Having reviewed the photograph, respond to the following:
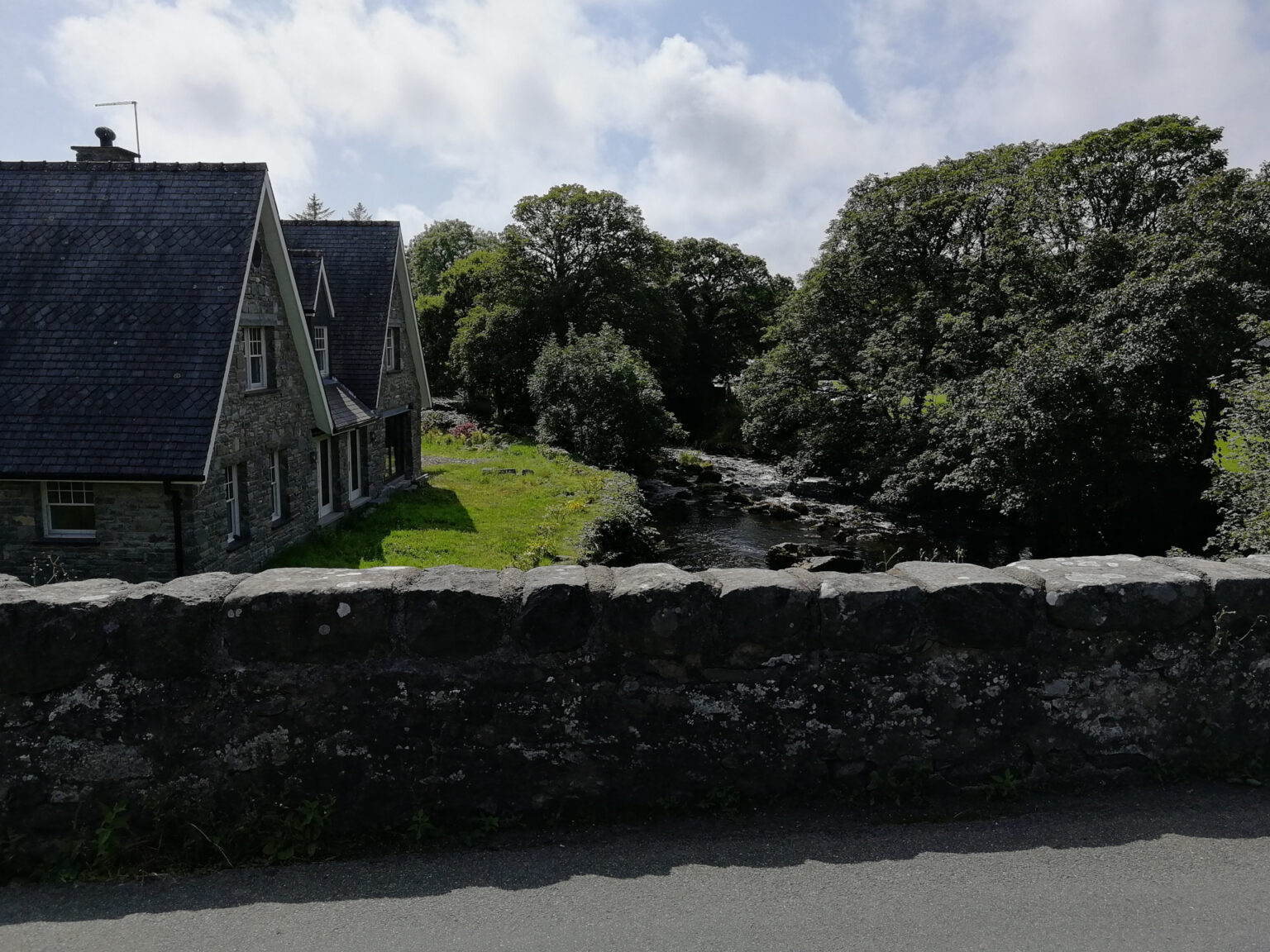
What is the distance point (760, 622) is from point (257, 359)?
57.6 ft

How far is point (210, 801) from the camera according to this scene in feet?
14.7

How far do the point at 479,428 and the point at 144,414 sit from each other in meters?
30.8

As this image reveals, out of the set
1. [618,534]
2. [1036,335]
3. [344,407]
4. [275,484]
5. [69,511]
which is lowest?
[618,534]

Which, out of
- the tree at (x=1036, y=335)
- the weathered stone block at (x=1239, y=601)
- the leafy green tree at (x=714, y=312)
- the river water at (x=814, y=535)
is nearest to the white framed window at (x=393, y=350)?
the river water at (x=814, y=535)

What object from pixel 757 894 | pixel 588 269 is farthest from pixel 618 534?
pixel 588 269

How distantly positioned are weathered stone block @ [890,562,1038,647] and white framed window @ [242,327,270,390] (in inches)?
679

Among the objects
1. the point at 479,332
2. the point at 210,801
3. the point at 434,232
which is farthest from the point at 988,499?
the point at 434,232

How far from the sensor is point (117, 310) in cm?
1745

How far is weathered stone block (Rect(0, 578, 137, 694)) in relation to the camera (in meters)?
4.32

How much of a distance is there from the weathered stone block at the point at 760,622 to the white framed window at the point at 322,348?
23069mm

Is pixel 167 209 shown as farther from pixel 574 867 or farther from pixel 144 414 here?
pixel 574 867

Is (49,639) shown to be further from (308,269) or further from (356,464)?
(356,464)

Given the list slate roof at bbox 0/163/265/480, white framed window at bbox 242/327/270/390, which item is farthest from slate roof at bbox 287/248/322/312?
slate roof at bbox 0/163/265/480

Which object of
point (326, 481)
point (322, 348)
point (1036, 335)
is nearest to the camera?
point (326, 481)
